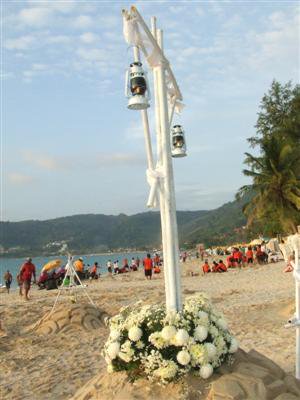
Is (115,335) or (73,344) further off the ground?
(115,335)

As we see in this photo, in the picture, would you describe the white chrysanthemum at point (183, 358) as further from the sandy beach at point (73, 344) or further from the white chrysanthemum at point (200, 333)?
the sandy beach at point (73, 344)

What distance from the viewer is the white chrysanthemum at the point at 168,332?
498 cm

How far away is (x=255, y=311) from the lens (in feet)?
41.3

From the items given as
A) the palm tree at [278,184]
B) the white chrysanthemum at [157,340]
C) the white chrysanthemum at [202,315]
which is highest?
the palm tree at [278,184]

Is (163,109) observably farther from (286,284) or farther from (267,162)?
(267,162)

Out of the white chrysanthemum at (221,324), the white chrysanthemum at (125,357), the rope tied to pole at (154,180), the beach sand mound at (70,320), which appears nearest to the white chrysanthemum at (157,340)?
the white chrysanthemum at (125,357)

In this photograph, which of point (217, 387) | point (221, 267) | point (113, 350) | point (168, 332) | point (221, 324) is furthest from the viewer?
point (221, 267)

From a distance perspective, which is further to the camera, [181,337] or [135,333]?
[135,333]

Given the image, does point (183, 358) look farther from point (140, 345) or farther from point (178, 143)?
point (178, 143)

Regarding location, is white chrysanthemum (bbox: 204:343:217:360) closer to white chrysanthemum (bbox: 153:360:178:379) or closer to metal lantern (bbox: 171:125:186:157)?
white chrysanthemum (bbox: 153:360:178:379)

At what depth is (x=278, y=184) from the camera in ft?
109

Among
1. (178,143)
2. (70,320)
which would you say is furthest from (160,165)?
(70,320)

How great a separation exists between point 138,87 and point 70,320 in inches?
306

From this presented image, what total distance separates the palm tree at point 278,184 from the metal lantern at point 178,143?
27.5 m
